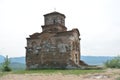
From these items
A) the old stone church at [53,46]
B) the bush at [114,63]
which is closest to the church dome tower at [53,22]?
the old stone church at [53,46]

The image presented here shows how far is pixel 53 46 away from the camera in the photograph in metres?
39.6

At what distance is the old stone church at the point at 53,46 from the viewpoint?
38.6 meters

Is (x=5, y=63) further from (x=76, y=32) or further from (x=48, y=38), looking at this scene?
(x=76, y=32)

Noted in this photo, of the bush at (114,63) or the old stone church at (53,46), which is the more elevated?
the old stone church at (53,46)

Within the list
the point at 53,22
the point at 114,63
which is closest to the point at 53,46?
the point at 53,22

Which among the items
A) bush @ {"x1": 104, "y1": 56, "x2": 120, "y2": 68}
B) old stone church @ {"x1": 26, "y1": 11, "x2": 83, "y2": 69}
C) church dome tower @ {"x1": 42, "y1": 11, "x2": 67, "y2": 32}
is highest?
church dome tower @ {"x1": 42, "y1": 11, "x2": 67, "y2": 32}

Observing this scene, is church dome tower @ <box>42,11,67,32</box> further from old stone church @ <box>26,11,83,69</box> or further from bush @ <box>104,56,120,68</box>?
bush @ <box>104,56,120,68</box>

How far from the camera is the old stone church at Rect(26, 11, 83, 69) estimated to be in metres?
38.6

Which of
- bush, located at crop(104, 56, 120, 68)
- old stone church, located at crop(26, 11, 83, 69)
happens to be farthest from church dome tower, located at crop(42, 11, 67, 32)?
bush, located at crop(104, 56, 120, 68)

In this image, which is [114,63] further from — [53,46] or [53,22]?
[53,22]

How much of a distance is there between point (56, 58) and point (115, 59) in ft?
30.8

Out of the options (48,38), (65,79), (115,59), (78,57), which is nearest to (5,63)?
(48,38)

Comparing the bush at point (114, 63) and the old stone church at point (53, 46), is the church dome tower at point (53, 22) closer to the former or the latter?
the old stone church at point (53, 46)

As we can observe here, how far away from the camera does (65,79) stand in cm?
2173
